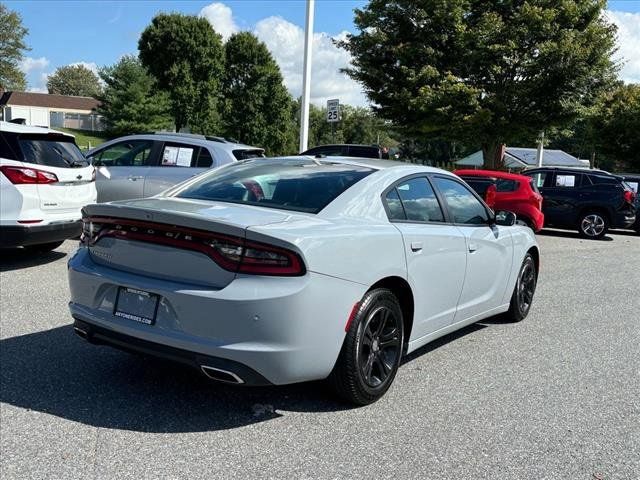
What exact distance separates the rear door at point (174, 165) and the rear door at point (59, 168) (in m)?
1.59

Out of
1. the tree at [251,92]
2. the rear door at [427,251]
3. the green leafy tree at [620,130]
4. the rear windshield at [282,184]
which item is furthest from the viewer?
the tree at [251,92]

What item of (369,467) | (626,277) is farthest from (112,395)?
(626,277)

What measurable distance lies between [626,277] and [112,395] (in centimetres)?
825

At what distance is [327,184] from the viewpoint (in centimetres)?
394

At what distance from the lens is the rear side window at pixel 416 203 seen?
4064 mm

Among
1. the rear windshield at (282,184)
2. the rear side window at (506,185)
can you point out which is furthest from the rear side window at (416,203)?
the rear side window at (506,185)

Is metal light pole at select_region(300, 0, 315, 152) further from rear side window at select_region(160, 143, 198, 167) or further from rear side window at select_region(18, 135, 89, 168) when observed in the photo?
rear side window at select_region(18, 135, 89, 168)

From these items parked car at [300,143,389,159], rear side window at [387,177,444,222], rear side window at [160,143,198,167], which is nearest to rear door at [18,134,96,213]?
rear side window at [160,143,198,167]

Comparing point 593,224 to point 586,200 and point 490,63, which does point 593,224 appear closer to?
point 586,200

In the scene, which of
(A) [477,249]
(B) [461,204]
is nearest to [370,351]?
(A) [477,249]

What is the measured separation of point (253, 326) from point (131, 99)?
133 feet

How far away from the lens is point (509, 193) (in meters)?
12.9

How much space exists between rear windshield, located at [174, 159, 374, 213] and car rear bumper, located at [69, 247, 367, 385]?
701 millimetres

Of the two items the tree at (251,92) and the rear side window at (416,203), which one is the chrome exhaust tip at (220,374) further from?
the tree at (251,92)
